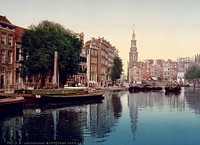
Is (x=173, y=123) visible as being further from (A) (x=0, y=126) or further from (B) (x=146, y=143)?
(A) (x=0, y=126)

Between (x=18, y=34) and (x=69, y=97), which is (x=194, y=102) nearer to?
(x=69, y=97)

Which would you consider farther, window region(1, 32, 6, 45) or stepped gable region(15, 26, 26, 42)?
stepped gable region(15, 26, 26, 42)

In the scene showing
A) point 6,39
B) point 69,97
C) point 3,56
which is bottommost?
point 69,97

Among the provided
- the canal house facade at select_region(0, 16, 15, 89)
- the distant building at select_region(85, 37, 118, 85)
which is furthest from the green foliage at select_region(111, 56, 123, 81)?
the canal house facade at select_region(0, 16, 15, 89)

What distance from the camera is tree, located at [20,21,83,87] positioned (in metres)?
54.2

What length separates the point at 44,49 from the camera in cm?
5478

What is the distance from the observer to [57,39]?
55.7 m

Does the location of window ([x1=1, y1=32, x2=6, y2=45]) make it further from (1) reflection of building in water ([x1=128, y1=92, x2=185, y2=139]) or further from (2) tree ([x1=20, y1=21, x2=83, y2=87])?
(1) reflection of building in water ([x1=128, y1=92, x2=185, y2=139])

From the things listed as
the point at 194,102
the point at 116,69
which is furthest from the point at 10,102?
the point at 116,69

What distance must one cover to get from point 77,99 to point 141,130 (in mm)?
25660

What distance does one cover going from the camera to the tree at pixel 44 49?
54.2 meters

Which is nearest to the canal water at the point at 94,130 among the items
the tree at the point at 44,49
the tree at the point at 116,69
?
the tree at the point at 44,49

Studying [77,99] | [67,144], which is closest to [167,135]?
[67,144]

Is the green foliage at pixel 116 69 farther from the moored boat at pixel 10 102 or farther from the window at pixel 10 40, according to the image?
the moored boat at pixel 10 102
